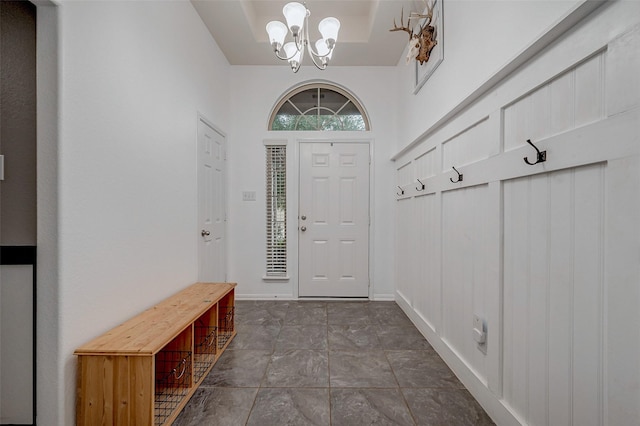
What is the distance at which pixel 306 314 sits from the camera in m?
3.06

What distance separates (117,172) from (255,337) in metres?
1.66

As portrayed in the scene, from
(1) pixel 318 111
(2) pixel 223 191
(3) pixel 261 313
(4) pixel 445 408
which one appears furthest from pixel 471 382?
(1) pixel 318 111

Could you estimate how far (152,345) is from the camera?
4.36 ft

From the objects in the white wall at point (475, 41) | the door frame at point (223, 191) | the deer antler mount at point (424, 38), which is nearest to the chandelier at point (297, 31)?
the deer antler mount at point (424, 38)

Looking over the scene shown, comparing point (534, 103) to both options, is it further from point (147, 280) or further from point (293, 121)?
point (293, 121)

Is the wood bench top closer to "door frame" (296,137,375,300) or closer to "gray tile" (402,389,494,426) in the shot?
"gray tile" (402,389,494,426)

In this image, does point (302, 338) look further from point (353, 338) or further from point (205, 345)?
point (205, 345)

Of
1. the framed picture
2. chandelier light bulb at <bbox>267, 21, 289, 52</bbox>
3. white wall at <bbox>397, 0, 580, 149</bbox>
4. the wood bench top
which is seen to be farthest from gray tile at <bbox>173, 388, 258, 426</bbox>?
the framed picture

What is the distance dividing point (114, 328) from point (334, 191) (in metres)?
2.59

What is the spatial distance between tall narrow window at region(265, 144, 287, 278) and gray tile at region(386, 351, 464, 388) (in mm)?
1827

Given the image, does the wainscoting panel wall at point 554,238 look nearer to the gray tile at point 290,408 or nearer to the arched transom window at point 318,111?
the gray tile at point 290,408

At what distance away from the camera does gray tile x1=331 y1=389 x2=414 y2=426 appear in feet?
4.92

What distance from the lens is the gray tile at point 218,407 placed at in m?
1.51

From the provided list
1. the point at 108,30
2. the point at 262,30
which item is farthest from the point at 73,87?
the point at 262,30
